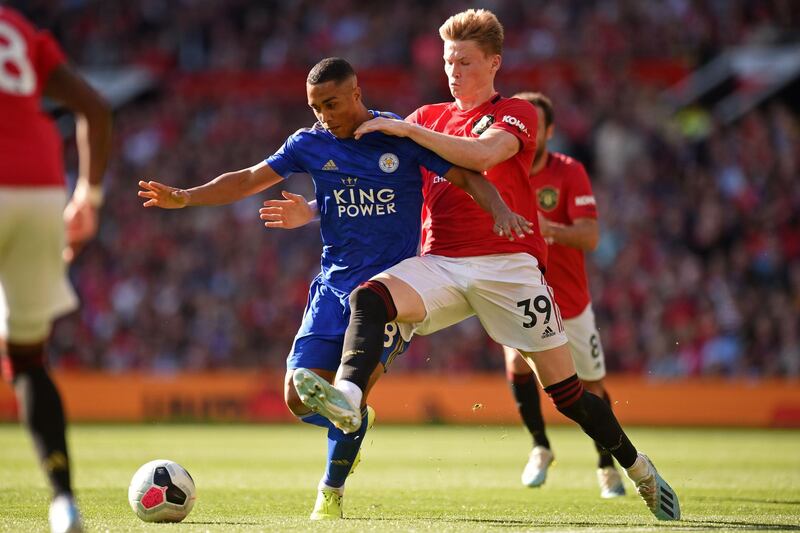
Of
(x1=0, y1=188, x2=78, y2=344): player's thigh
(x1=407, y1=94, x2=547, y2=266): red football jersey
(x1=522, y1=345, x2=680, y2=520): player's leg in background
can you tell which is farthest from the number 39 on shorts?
(x1=0, y1=188, x2=78, y2=344): player's thigh

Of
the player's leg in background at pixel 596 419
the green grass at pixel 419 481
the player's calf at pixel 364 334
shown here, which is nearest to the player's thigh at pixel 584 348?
the green grass at pixel 419 481

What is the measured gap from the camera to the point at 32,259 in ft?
16.8

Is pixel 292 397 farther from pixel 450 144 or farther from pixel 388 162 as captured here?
pixel 450 144

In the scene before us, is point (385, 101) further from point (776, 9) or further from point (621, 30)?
point (776, 9)

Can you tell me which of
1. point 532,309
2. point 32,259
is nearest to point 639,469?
point 532,309

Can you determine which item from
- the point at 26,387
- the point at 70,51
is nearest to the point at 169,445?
the point at 26,387

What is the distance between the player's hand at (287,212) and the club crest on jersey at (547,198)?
8.58 feet

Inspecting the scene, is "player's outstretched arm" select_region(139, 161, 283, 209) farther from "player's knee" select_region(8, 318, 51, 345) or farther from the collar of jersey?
"player's knee" select_region(8, 318, 51, 345)

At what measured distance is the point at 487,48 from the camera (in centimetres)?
716

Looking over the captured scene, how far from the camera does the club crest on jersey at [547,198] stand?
30.8 feet

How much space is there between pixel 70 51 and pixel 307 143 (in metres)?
22.9

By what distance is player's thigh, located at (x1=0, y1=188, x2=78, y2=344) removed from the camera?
509 centimetres

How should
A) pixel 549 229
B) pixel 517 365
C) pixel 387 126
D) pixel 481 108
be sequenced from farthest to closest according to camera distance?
pixel 517 365 → pixel 549 229 → pixel 481 108 → pixel 387 126

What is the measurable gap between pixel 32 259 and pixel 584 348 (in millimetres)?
5180
